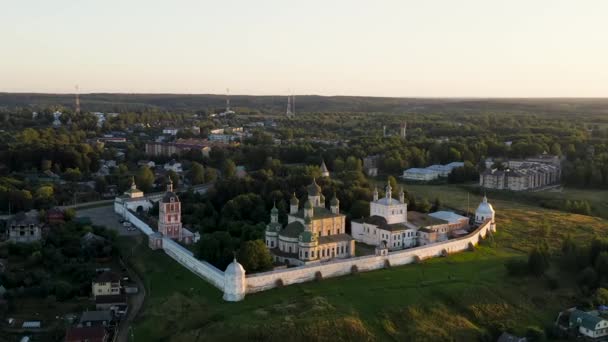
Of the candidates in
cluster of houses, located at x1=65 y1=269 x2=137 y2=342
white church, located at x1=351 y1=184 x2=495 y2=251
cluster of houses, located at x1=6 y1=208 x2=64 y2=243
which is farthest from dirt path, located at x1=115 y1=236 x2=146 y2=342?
white church, located at x1=351 y1=184 x2=495 y2=251

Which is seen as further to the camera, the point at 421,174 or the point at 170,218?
the point at 421,174

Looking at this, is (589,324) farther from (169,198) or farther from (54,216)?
(54,216)

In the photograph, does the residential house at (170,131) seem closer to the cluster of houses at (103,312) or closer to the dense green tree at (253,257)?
the cluster of houses at (103,312)

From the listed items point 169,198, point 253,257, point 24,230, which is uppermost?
point 169,198

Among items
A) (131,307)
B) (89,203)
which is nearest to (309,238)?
(131,307)

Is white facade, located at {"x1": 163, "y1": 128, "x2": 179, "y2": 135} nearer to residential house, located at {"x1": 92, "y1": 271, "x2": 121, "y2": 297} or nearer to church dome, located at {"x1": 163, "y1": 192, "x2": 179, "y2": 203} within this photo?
church dome, located at {"x1": 163, "y1": 192, "x2": 179, "y2": 203}

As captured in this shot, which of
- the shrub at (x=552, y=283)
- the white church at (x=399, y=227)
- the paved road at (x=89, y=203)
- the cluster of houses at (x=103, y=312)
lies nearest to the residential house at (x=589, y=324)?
the shrub at (x=552, y=283)

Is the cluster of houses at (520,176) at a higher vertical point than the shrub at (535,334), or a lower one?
higher
